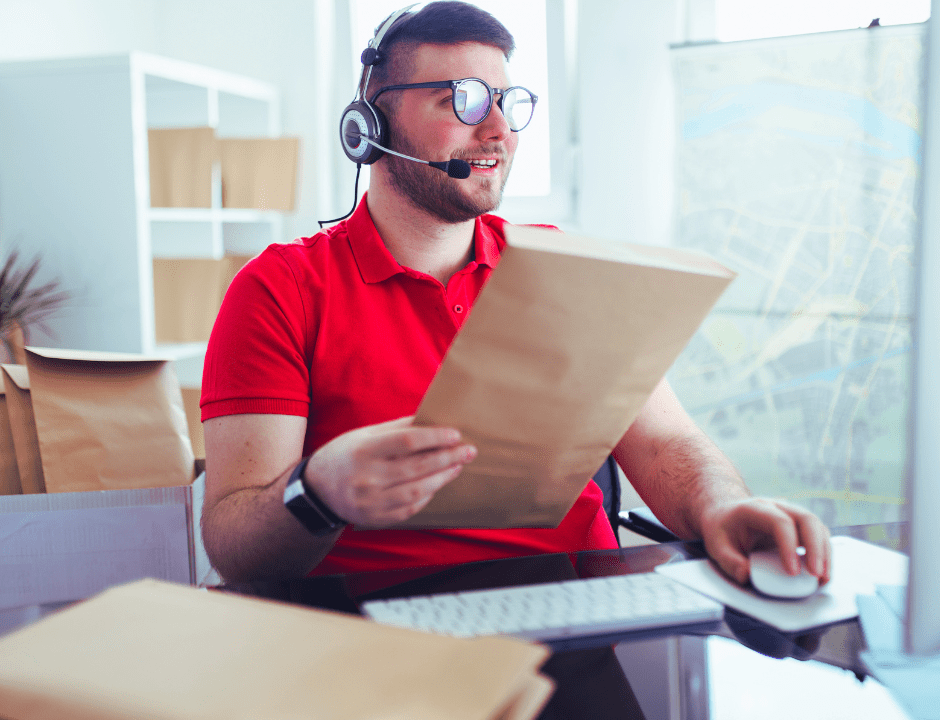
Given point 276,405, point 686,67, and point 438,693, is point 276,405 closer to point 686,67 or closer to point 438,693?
point 438,693

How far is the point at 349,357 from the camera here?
3.43 feet

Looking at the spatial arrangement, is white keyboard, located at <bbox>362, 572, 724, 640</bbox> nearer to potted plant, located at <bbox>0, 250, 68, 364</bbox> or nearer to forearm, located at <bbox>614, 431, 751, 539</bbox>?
forearm, located at <bbox>614, 431, 751, 539</bbox>

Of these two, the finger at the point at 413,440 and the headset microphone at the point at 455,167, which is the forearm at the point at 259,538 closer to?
the finger at the point at 413,440

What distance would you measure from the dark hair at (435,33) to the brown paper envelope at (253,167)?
66.4 inches

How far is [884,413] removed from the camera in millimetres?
2277

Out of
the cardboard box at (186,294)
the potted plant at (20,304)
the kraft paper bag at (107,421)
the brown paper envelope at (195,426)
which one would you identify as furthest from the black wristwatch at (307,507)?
the cardboard box at (186,294)

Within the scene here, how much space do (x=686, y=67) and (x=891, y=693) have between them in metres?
2.19

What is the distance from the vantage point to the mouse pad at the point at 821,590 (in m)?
0.70

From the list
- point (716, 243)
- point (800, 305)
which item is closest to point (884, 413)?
point (800, 305)

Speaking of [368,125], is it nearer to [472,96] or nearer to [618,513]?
[472,96]

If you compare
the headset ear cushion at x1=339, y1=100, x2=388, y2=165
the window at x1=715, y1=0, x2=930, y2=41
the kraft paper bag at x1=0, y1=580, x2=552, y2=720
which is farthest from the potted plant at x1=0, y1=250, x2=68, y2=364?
the window at x1=715, y1=0, x2=930, y2=41

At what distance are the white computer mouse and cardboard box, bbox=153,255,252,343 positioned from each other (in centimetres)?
225

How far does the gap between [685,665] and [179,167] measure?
244 cm

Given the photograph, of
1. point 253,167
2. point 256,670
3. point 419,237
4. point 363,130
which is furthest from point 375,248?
point 253,167
